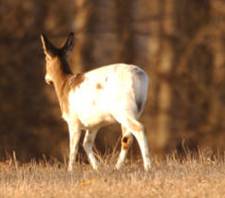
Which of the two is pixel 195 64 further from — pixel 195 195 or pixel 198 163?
pixel 195 195

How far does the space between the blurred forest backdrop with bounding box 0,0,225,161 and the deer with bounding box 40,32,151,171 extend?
32.8 feet

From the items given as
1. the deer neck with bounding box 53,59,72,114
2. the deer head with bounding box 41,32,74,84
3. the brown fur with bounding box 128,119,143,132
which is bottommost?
the brown fur with bounding box 128,119,143,132

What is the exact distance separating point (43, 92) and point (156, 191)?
1483cm

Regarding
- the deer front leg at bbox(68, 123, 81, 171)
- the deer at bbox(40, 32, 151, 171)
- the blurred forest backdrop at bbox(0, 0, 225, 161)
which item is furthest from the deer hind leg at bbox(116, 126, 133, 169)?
the blurred forest backdrop at bbox(0, 0, 225, 161)

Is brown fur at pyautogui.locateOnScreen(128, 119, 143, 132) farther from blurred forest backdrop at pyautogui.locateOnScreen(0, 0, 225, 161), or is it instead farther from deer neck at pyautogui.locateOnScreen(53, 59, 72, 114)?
blurred forest backdrop at pyautogui.locateOnScreen(0, 0, 225, 161)

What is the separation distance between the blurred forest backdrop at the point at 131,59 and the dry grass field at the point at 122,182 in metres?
11.6

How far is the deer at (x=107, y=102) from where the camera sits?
16.1 m

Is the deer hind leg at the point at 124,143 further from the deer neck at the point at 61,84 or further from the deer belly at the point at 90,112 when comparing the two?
the deer neck at the point at 61,84

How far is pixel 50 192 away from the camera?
13.5 metres

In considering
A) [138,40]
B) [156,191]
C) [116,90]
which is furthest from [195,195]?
[138,40]

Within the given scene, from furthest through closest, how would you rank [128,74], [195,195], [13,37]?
1. [13,37]
2. [128,74]
3. [195,195]

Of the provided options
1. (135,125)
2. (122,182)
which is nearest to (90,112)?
(135,125)

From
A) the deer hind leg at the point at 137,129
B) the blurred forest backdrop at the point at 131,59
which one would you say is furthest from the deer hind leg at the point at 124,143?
the blurred forest backdrop at the point at 131,59

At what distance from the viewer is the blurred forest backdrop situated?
27.8 m
